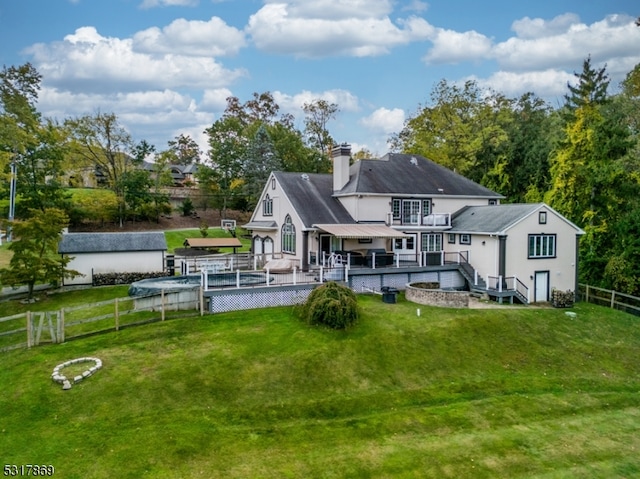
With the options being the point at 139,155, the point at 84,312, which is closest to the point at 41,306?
the point at 84,312

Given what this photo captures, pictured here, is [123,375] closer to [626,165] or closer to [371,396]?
[371,396]

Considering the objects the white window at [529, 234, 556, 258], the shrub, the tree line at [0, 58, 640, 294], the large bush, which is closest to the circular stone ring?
the large bush

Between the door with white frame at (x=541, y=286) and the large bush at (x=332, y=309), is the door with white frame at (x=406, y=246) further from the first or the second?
the large bush at (x=332, y=309)

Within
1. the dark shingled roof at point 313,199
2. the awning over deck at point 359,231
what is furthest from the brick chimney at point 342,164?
the awning over deck at point 359,231

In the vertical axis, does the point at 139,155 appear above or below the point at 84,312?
above

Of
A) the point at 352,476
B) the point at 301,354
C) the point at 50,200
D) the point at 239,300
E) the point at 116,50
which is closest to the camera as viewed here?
the point at 352,476

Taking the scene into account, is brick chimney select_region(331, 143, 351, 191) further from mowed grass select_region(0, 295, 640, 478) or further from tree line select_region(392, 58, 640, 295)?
tree line select_region(392, 58, 640, 295)

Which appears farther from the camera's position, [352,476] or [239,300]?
[239,300]
